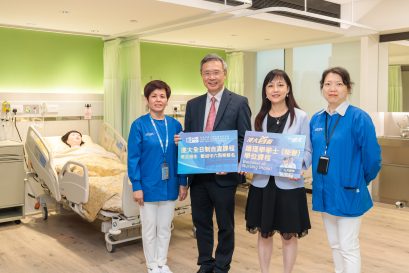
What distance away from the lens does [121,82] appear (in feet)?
16.9

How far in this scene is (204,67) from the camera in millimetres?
2666

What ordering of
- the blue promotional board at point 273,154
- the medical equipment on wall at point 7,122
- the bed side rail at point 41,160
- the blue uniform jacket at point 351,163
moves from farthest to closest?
the medical equipment on wall at point 7,122 → the bed side rail at point 41,160 → the blue promotional board at point 273,154 → the blue uniform jacket at point 351,163

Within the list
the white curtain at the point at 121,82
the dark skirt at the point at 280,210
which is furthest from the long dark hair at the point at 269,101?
the white curtain at the point at 121,82

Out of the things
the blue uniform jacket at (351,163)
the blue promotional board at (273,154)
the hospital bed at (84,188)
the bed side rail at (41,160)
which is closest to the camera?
the blue uniform jacket at (351,163)

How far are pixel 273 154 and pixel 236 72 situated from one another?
416 cm

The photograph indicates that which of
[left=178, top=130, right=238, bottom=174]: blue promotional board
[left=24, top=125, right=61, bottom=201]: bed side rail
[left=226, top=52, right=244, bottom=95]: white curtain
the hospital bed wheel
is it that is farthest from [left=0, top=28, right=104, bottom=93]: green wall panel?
[left=178, top=130, right=238, bottom=174]: blue promotional board

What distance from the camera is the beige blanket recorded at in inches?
142

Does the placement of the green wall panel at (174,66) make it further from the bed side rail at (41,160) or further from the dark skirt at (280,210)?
the dark skirt at (280,210)

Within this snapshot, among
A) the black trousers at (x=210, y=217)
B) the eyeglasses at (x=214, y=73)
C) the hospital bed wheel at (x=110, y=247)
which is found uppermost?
the eyeglasses at (x=214, y=73)

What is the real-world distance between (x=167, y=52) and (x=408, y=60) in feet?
10.4

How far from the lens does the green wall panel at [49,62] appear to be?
4.79 m

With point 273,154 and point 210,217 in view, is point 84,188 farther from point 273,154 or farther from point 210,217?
point 273,154

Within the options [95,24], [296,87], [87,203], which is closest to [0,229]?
[87,203]

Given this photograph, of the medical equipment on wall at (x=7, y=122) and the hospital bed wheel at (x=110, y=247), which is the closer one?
the hospital bed wheel at (x=110, y=247)
